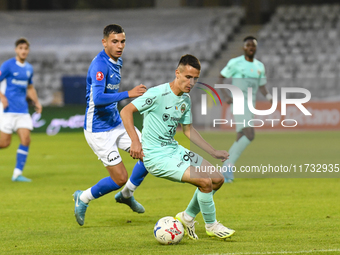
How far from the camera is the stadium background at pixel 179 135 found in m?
4.91

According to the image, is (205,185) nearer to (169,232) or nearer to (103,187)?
(169,232)

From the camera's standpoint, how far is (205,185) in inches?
181

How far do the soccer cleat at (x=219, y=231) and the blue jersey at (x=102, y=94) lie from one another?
58.2 inches

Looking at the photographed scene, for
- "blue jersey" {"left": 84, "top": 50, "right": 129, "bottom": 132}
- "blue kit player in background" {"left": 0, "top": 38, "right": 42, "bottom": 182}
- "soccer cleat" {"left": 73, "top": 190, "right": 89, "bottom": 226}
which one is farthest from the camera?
"blue kit player in background" {"left": 0, "top": 38, "right": 42, "bottom": 182}

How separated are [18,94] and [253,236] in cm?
555

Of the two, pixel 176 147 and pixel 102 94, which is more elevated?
pixel 102 94

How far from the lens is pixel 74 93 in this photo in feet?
62.8

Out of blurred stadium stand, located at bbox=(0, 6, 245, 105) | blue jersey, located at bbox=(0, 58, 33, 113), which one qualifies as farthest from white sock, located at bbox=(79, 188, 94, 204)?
blurred stadium stand, located at bbox=(0, 6, 245, 105)

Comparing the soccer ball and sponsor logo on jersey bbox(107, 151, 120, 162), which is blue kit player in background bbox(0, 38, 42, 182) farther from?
the soccer ball

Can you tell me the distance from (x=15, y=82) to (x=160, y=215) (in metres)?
4.30

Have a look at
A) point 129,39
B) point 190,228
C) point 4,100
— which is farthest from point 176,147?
point 129,39

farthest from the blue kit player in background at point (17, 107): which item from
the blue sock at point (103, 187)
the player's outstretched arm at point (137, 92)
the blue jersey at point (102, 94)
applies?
the player's outstretched arm at point (137, 92)

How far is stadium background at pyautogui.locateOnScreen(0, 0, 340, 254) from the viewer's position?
16.1 ft

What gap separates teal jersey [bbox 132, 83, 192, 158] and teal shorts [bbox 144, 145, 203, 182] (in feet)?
0.14
